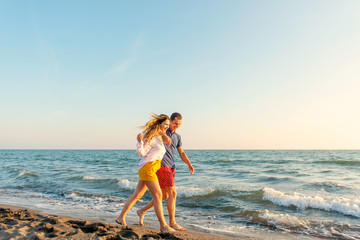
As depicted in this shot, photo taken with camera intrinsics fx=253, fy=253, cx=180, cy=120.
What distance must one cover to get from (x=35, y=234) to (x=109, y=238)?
100 cm

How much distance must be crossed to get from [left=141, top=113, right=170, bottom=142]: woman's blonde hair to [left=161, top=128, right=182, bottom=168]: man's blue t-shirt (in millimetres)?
363

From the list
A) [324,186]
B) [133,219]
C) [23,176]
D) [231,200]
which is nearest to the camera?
[133,219]

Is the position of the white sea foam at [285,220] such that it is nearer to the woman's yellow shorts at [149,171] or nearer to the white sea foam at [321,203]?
the white sea foam at [321,203]

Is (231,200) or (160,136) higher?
(160,136)

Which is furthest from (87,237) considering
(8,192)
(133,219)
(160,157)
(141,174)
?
(8,192)

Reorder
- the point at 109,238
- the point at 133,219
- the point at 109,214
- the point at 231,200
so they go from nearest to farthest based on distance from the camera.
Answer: the point at 109,238
the point at 133,219
the point at 109,214
the point at 231,200

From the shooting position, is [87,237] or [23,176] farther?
[23,176]

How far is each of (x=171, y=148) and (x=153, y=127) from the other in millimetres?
583

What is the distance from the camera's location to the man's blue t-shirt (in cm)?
411

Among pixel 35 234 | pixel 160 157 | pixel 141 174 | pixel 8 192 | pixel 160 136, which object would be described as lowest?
pixel 8 192

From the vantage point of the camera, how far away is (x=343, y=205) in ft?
20.7

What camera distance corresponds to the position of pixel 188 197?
8.01m

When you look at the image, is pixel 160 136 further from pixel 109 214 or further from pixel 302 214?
pixel 302 214

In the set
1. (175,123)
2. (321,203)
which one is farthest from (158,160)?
(321,203)
